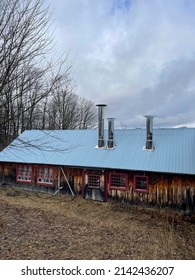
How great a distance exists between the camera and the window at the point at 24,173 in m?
20.3

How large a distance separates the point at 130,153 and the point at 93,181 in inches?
130

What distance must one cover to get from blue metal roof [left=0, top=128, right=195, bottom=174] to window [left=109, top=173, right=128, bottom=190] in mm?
745

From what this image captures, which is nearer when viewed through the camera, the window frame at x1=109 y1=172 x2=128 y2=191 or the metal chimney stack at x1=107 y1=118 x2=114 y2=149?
the window frame at x1=109 y1=172 x2=128 y2=191

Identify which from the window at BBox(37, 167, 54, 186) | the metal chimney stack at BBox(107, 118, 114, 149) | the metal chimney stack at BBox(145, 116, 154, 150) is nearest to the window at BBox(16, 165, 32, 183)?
the window at BBox(37, 167, 54, 186)

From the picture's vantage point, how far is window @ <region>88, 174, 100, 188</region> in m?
17.3

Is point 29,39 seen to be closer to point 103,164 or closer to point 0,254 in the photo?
point 0,254

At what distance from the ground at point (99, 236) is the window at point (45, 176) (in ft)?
14.0

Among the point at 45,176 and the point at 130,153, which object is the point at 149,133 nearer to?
the point at 130,153

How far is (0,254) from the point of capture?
21.2ft

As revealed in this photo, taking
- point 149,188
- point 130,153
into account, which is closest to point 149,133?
point 130,153

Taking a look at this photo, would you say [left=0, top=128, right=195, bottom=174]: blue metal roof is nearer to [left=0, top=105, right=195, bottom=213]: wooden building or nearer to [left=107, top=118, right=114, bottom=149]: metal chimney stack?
[left=0, top=105, right=195, bottom=213]: wooden building

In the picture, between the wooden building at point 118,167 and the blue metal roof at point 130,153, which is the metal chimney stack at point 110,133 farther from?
the blue metal roof at point 130,153

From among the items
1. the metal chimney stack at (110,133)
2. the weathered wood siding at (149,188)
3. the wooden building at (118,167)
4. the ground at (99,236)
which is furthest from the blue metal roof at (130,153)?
the ground at (99,236)
